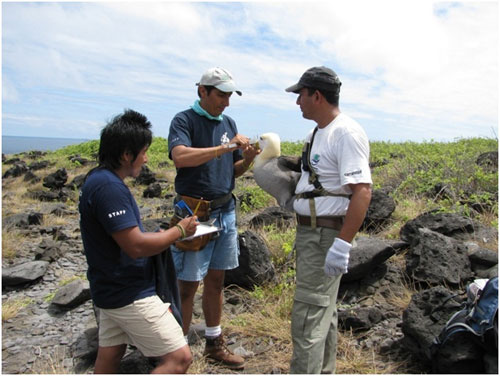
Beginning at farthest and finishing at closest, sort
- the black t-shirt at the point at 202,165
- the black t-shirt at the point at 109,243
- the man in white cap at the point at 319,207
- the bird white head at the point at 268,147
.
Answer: the black t-shirt at the point at 202,165 < the bird white head at the point at 268,147 < the man in white cap at the point at 319,207 < the black t-shirt at the point at 109,243

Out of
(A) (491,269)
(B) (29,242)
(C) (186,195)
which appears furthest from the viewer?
(B) (29,242)

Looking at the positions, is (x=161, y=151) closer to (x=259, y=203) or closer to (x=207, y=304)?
(x=259, y=203)

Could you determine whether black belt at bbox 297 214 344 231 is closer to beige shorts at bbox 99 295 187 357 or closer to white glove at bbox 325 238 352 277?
white glove at bbox 325 238 352 277

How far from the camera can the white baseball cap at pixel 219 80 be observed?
3322 mm

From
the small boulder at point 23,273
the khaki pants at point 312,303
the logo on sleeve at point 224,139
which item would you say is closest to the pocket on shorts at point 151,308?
the khaki pants at point 312,303

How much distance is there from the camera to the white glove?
255cm

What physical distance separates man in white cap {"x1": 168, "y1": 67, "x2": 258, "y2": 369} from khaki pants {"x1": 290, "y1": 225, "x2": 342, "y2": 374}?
33.2 inches

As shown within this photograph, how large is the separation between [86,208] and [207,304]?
161 centimetres

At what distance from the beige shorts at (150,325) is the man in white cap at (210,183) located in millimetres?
850

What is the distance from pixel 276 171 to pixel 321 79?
743mm

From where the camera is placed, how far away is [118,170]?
247 cm

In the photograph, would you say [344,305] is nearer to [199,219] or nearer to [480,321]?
[480,321]

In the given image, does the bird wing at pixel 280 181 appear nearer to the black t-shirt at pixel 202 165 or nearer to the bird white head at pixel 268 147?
the bird white head at pixel 268 147

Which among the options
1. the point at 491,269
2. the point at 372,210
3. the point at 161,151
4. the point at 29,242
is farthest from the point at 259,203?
the point at 161,151
